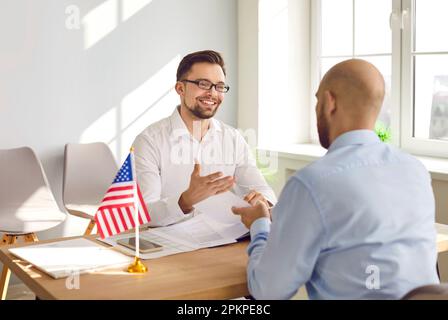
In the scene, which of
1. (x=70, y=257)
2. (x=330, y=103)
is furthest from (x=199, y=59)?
(x=330, y=103)

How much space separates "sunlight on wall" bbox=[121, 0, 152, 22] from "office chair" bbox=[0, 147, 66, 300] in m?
1.23

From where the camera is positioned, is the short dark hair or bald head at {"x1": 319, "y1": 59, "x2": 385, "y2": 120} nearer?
bald head at {"x1": 319, "y1": 59, "x2": 385, "y2": 120}

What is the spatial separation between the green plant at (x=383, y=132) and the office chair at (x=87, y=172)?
1.86 metres

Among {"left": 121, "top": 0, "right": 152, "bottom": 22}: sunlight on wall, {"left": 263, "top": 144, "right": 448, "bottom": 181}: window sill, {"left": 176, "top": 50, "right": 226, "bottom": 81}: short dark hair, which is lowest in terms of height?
{"left": 263, "top": 144, "right": 448, "bottom": 181}: window sill

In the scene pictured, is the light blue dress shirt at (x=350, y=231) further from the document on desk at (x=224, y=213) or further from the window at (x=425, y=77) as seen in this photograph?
the window at (x=425, y=77)

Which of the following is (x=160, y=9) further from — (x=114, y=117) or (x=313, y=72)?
(x=313, y=72)

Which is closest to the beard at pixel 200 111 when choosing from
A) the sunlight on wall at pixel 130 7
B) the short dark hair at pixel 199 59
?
the short dark hair at pixel 199 59

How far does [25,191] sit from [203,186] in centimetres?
219

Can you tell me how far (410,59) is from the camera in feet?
13.1

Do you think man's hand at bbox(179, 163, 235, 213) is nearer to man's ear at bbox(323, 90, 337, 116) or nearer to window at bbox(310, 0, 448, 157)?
man's ear at bbox(323, 90, 337, 116)

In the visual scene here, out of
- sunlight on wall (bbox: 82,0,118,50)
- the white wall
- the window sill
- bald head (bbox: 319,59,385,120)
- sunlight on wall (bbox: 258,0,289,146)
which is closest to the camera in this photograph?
bald head (bbox: 319,59,385,120)

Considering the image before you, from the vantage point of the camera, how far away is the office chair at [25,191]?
12.7 ft

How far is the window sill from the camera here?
3.46 meters

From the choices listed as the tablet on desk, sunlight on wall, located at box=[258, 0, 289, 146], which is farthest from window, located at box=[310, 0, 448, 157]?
the tablet on desk
